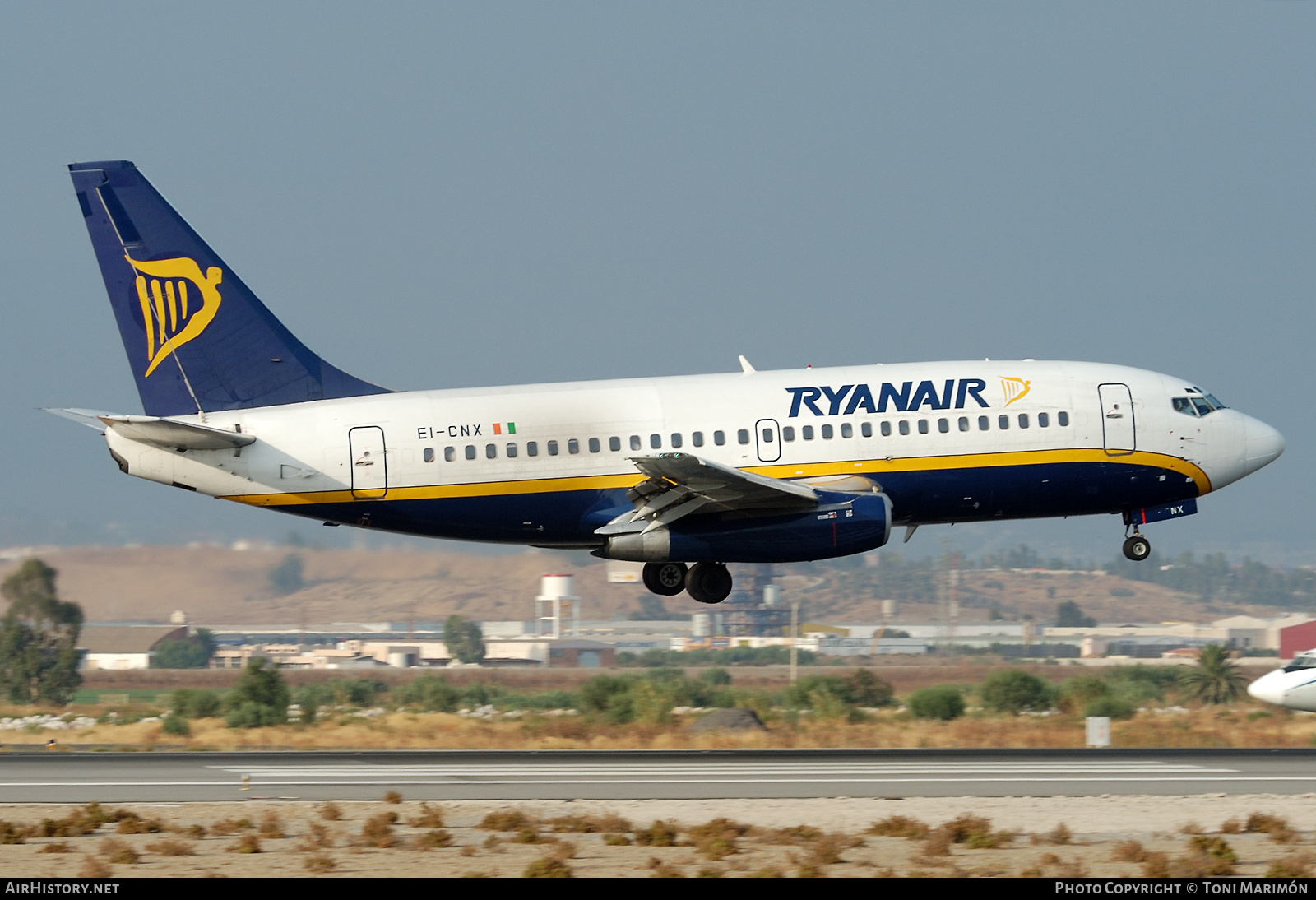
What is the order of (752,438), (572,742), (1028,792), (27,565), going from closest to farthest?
(1028,792) → (752,438) → (572,742) → (27,565)

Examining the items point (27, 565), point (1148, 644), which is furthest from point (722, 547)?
point (1148, 644)

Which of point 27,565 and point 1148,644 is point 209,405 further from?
point 1148,644

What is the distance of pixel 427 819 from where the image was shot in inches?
1016

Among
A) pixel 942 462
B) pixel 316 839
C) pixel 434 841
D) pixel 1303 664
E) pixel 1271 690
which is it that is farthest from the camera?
pixel 1303 664

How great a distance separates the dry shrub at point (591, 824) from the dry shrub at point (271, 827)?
4.46 meters

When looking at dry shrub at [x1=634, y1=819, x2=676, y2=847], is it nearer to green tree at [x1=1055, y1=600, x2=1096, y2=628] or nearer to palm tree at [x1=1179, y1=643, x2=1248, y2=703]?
palm tree at [x1=1179, y1=643, x2=1248, y2=703]

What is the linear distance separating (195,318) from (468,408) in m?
7.50

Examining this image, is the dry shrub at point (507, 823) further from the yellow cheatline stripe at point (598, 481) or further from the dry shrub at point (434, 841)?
the yellow cheatline stripe at point (598, 481)

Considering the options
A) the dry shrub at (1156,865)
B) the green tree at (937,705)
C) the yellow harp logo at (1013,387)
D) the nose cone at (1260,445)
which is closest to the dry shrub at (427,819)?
the dry shrub at (1156,865)

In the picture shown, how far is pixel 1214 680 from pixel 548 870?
63.9m

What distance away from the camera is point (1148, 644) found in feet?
497

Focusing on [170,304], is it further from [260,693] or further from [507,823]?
[260,693]

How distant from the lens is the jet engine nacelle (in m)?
36.3

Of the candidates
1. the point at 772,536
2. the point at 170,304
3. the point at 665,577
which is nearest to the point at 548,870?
the point at 772,536
